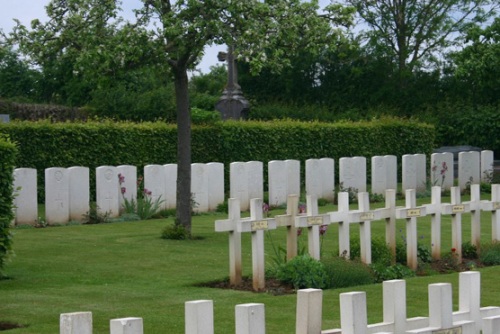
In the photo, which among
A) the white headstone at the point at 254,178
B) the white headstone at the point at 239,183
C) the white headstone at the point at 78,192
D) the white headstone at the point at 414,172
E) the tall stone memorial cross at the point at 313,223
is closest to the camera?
the tall stone memorial cross at the point at 313,223

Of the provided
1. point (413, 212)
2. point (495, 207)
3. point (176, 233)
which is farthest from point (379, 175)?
point (413, 212)

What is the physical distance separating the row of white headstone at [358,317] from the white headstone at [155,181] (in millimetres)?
13056

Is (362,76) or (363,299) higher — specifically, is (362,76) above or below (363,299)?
above

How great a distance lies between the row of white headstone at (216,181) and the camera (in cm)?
1817

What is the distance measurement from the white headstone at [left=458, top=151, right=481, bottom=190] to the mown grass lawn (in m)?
9.50

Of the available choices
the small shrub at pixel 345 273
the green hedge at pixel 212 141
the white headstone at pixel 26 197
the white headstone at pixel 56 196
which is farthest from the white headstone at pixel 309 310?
the green hedge at pixel 212 141

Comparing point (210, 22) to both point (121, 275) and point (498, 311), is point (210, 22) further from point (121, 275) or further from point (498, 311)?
point (498, 311)

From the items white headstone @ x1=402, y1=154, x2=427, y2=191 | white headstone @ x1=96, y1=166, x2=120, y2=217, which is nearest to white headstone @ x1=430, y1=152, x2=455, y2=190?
white headstone @ x1=402, y1=154, x2=427, y2=191

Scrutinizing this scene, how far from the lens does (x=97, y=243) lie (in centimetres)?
1509

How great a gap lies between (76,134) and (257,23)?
268 inches

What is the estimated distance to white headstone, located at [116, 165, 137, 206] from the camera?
19.4m

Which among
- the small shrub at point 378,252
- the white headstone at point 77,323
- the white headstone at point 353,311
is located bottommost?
the small shrub at point 378,252

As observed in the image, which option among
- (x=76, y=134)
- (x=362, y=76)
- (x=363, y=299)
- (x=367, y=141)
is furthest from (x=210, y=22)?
(x=362, y=76)

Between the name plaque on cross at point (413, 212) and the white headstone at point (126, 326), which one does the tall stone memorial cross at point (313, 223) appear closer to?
the name plaque on cross at point (413, 212)
